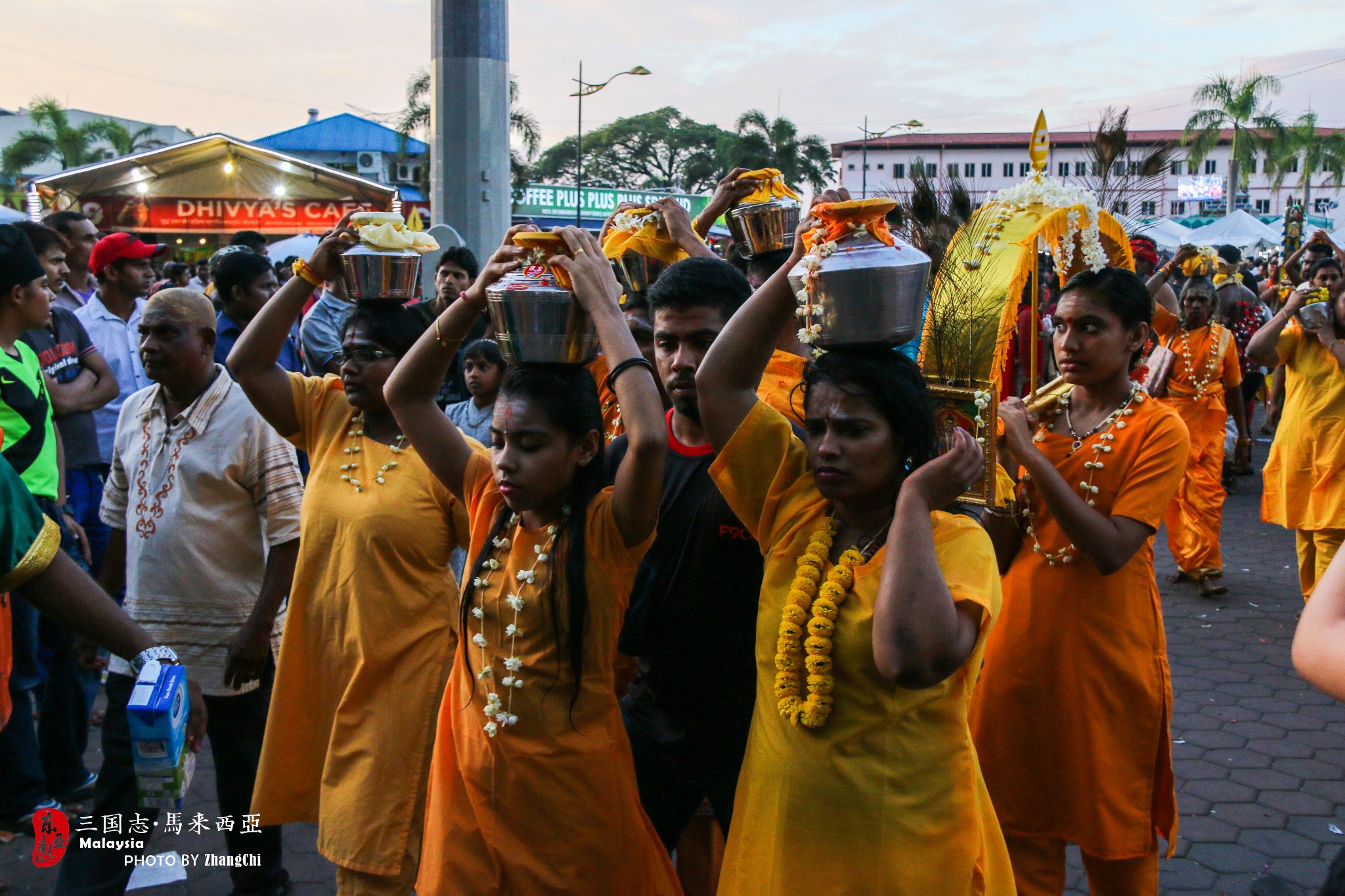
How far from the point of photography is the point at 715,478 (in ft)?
7.92

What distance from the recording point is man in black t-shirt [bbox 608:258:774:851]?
2873 mm

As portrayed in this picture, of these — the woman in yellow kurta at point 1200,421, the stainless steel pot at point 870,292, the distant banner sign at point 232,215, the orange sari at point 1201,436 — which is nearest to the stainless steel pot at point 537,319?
the stainless steel pot at point 870,292

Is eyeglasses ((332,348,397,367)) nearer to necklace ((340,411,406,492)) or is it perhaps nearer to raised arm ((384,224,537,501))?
necklace ((340,411,406,492))

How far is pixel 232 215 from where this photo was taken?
1958cm

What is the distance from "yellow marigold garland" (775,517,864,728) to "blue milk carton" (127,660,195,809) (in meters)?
1.52

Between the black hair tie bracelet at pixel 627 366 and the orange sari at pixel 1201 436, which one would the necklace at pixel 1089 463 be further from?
the orange sari at pixel 1201 436

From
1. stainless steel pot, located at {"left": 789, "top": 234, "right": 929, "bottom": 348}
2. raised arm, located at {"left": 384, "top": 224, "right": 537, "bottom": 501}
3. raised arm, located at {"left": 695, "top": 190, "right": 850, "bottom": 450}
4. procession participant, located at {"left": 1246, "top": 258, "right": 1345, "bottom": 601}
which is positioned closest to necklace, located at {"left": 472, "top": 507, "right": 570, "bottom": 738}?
raised arm, located at {"left": 384, "top": 224, "right": 537, "bottom": 501}

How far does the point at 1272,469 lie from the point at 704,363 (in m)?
5.62

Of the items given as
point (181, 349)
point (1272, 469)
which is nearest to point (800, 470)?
point (181, 349)

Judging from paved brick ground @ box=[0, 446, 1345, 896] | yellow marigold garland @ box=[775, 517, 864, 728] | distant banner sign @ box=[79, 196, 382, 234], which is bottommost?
paved brick ground @ box=[0, 446, 1345, 896]

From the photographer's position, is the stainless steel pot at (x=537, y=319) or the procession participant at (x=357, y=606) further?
the procession participant at (x=357, y=606)

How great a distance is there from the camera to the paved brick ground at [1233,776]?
3955 millimetres

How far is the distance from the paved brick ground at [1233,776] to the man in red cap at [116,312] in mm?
1900

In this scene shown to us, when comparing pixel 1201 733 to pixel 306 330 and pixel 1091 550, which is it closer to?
pixel 1091 550
